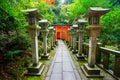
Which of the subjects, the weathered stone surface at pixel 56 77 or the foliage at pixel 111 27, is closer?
the weathered stone surface at pixel 56 77

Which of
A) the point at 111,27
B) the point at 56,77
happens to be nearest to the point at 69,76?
the point at 56,77

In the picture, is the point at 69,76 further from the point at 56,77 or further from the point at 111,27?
the point at 111,27

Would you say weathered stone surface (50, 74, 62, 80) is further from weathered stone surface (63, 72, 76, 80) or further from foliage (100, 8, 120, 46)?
foliage (100, 8, 120, 46)

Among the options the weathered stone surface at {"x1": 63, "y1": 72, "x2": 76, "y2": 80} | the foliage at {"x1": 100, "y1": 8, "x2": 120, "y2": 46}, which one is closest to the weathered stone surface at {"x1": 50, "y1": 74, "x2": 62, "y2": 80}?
the weathered stone surface at {"x1": 63, "y1": 72, "x2": 76, "y2": 80}

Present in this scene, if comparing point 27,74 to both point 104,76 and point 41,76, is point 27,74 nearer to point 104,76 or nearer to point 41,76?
point 41,76

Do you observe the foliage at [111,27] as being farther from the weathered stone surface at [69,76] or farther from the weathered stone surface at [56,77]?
the weathered stone surface at [56,77]

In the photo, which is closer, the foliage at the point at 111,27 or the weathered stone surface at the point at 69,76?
the weathered stone surface at the point at 69,76

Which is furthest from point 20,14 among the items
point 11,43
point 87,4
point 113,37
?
point 87,4

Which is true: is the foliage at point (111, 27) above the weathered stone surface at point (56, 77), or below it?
above

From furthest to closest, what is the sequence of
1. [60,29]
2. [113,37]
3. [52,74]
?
1. [60,29]
2. [113,37]
3. [52,74]

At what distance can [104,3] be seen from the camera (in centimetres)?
1521

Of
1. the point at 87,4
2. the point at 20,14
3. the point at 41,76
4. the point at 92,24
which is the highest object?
the point at 87,4

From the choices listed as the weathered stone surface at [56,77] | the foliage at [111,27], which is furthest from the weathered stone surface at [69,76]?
the foliage at [111,27]

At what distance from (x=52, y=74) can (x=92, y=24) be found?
273 centimetres
